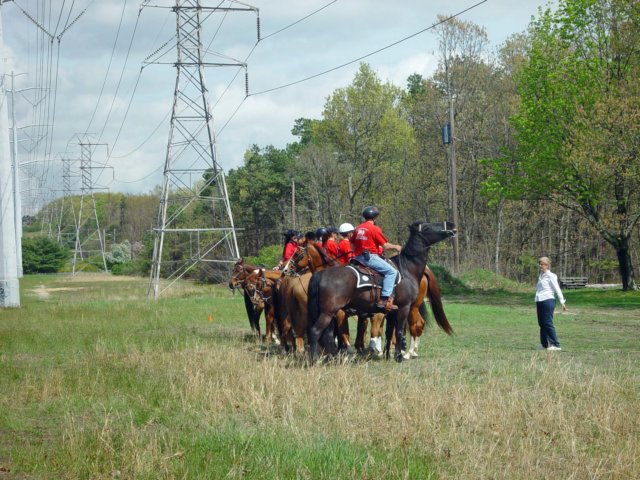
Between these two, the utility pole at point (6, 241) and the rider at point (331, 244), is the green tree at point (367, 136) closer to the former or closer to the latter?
the utility pole at point (6, 241)

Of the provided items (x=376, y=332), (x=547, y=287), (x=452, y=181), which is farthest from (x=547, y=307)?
(x=452, y=181)

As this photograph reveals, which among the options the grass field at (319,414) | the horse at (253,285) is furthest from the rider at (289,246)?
the grass field at (319,414)

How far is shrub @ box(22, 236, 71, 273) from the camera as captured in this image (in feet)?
323

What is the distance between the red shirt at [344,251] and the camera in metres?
16.7

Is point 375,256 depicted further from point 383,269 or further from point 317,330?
point 317,330

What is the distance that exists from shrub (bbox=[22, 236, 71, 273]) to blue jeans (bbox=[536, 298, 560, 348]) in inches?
3515

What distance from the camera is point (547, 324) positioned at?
1652cm

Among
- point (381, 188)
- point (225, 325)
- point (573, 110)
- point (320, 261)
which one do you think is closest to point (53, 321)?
point (225, 325)

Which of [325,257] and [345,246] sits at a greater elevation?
[345,246]

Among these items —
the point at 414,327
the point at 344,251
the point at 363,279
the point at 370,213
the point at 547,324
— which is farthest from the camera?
the point at 344,251

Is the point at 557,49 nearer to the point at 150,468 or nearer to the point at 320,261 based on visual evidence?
the point at 320,261

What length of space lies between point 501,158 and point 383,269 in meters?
29.8

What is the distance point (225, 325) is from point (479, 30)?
3605 centimetres

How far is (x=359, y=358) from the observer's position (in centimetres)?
1572
